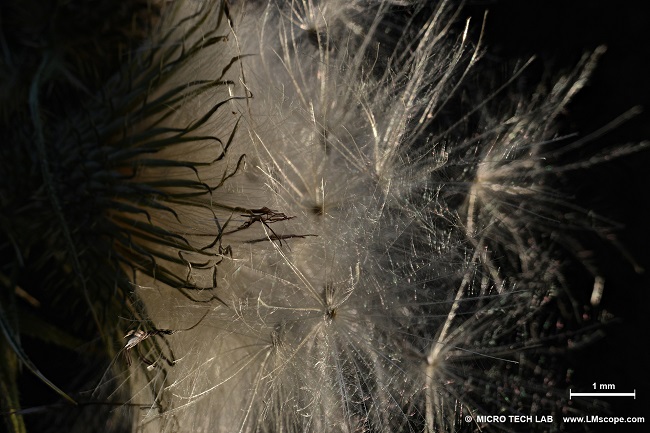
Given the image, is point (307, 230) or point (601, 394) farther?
point (601, 394)

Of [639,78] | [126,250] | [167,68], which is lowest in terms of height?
[126,250]

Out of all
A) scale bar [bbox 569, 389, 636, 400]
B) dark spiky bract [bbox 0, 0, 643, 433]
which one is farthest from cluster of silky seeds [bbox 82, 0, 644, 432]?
scale bar [bbox 569, 389, 636, 400]

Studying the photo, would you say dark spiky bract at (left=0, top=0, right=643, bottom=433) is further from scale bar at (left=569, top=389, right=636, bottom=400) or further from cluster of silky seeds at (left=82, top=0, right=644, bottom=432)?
scale bar at (left=569, top=389, right=636, bottom=400)

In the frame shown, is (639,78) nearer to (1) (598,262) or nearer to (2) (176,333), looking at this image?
(1) (598,262)

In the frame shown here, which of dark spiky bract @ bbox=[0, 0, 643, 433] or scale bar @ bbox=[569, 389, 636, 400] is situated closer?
dark spiky bract @ bbox=[0, 0, 643, 433]

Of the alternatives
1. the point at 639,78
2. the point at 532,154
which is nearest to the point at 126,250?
the point at 532,154

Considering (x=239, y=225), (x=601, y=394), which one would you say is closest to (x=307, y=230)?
(x=239, y=225)

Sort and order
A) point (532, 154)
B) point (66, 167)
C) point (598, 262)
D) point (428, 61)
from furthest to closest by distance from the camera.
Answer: point (598, 262)
point (532, 154)
point (428, 61)
point (66, 167)

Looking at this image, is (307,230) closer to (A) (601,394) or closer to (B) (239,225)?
(B) (239,225)

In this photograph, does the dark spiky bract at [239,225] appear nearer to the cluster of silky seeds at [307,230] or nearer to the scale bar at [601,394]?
the cluster of silky seeds at [307,230]
